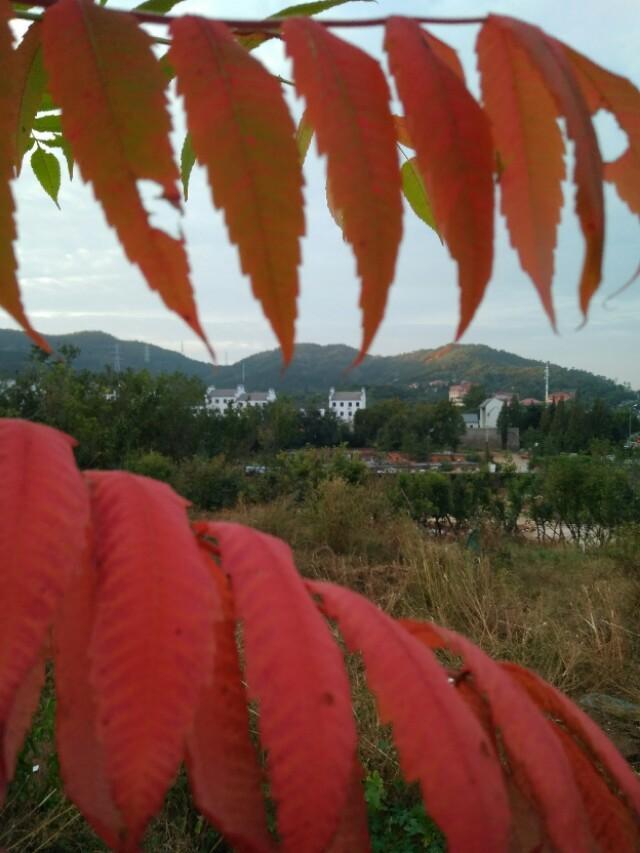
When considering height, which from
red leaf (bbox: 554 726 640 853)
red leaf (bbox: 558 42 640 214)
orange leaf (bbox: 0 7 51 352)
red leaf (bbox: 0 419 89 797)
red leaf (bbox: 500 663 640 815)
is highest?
red leaf (bbox: 558 42 640 214)

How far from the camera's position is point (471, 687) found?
0.34 m

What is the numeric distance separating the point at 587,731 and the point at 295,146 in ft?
0.95

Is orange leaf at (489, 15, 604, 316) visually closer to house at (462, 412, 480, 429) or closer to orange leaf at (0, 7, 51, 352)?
orange leaf at (0, 7, 51, 352)

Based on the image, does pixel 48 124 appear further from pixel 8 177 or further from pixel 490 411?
pixel 490 411

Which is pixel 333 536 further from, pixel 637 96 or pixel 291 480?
pixel 637 96

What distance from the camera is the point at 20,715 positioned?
237 millimetres

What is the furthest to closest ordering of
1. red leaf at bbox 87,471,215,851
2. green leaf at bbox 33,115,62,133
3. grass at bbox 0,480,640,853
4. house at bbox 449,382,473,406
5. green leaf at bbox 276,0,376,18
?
house at bbox 449,382,473,406
grass at bbox 0,480,640,853
green leaf at bbox 33,115,62,133
green leaf at bbox 276,0,376,18
red leaf at bbox 87,471,215,851

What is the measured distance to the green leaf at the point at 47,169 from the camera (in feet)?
2.46

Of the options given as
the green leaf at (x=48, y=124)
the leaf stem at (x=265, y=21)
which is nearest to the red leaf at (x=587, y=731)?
the leaf stem at (x=265, y=21)

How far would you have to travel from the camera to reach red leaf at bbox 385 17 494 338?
10.9 inches

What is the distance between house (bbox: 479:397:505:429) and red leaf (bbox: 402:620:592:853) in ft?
81.7

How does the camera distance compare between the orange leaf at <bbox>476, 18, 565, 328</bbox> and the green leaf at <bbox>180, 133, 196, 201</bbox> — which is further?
the green leaf at <bbox>180, 133, 196, 201</bbox>

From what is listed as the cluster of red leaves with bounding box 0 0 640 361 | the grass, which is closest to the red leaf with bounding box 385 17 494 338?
the cluster of red leaves with bounding box 0 0 640 361

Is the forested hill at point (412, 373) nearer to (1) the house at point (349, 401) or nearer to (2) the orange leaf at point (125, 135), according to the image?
(1) the house at point (349, 401)
